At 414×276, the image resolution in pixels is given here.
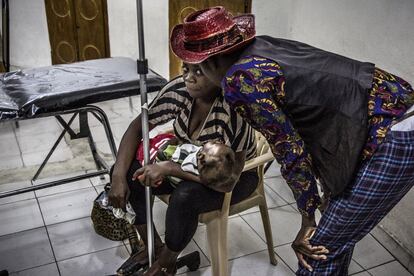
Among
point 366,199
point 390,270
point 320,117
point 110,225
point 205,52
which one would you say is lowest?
point 390,270

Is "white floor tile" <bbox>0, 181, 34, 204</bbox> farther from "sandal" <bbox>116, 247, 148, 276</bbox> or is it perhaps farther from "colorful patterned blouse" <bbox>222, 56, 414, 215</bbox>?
"colorful patterned blouse" <bbox>222, 56, 414, 215</bbox>

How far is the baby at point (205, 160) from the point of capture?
5.32ft

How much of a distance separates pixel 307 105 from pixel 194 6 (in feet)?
9.60

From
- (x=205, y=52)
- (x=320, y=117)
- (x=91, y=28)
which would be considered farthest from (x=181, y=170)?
(x=91, y=28)

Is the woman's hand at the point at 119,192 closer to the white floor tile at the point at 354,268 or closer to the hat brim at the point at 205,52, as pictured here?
the hat brim at the point at 205,52

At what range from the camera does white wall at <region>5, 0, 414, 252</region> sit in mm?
2143

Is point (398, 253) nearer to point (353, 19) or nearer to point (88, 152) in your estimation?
point (353, 19)

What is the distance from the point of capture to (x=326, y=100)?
3.99 ft

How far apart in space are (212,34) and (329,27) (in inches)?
56.5

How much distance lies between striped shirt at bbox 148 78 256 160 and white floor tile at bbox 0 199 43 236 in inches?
42.1

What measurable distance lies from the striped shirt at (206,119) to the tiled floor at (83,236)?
655mm

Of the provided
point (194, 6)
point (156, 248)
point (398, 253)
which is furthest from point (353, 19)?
point (194, 6)

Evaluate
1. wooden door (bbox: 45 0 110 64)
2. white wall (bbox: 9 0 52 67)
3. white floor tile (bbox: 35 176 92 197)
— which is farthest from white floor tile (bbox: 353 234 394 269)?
white wall (bbox: 9 0 52 67)

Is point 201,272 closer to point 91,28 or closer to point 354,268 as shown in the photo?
point 354,268
